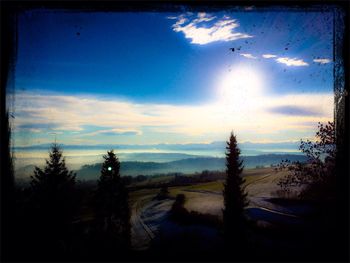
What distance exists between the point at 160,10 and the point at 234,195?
18.6 ft

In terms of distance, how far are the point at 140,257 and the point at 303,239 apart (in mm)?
3676

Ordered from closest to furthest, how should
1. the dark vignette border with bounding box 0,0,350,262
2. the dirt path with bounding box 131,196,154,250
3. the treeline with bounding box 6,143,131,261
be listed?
1. the dark vignette border with bounding box 0,0,350,262
2. the treeline with bounding box 6,143,131,261
3. the dirt path with bounding box 131,196,154,250

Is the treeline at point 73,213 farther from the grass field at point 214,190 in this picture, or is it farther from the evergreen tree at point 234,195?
the evergreen tree at point 234,195

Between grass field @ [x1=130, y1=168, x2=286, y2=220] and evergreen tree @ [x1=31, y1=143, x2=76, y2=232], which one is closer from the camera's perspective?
grass field @ [x1=130, y1=168, x2=286, y2=220]

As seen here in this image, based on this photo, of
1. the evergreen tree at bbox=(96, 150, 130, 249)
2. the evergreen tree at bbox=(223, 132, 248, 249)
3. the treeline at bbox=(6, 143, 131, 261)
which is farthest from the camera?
the evergreen tree at bbox=(96, 150, 130, 249)

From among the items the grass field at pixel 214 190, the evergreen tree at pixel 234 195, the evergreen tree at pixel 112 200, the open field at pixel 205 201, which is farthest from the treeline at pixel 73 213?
the evergreen tree at pixel 234 195

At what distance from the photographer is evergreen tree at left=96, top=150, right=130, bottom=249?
671cm

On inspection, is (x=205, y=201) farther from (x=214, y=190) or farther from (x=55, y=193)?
(x=55, y=193)

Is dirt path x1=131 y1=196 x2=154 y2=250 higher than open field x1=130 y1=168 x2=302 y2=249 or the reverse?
the reverse

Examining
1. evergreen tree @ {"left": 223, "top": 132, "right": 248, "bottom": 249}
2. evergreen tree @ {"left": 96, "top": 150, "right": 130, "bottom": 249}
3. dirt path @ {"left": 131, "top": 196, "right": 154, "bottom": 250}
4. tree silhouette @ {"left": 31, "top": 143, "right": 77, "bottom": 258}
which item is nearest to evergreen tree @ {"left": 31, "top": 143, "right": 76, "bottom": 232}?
tree silhouette @ {"left": 31, "top": 143, "right": 77, "bottom": 258}

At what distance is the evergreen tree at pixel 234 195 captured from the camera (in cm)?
639

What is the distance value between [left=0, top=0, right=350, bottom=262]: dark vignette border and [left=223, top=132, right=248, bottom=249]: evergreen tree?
8.06ft

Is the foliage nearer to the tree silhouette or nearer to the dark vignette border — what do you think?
the dark vignette border

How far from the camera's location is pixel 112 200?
765 centimetres
